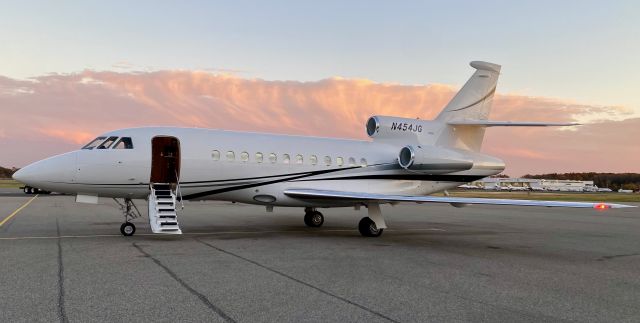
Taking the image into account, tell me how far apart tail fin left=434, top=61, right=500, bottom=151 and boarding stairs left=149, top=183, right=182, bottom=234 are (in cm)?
1046

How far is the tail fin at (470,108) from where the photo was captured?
1945 cm

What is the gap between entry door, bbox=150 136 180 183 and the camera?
47.0 ft

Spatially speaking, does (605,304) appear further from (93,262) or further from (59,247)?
(59,247)

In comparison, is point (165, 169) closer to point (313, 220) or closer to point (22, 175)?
point (22, 175)

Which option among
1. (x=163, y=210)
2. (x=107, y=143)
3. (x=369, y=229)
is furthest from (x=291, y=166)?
(x=107, y=143)

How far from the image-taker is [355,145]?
1789 cm

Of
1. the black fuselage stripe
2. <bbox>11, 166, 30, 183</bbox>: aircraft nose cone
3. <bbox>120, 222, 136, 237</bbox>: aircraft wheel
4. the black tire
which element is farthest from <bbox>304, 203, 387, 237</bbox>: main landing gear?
<bbox>11, 166, 30, 183</bbox>: aircraft nose cone

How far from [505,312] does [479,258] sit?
511 cm

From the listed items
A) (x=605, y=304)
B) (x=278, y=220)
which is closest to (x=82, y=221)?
(x=278, y=220)

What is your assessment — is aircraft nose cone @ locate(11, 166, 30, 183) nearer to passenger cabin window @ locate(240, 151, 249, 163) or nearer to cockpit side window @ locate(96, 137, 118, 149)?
cockpit side window @ locate(96, 137, 118, 149)

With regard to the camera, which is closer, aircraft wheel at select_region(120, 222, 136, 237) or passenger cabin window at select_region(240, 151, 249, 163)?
aircraft wheel at select_region(120, 222, 136, 237)

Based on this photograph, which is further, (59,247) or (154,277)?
(59,247)

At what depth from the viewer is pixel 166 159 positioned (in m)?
14.5

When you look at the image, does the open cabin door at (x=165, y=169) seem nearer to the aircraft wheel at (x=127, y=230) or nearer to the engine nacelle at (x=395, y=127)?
the aircraft wheel at (x=127, y=230)
